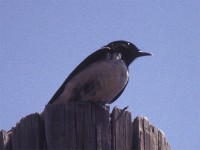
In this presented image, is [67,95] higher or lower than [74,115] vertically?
higher

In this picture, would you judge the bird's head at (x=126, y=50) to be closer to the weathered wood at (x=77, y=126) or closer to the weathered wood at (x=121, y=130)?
the weathered wood at (x=121, y=130)

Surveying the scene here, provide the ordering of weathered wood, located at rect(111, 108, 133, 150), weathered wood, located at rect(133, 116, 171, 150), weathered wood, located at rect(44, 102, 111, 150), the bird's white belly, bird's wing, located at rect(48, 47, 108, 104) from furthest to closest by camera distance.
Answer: bird's wing, located at rect(48, 47, 108, 104), the bird's white belly, weathered wood, located at rect(133, 116, 171, 150), weathered wood, located at rect(111, 108, 133, 150), weathered wood, located at rect(44, 102, 111, 150)

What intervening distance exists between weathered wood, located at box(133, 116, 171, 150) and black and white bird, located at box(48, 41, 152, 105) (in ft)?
4.75

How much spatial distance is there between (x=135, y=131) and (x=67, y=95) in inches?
70.7

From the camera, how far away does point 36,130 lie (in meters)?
4.01

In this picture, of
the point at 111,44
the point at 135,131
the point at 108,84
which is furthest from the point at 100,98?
the point at 135,131

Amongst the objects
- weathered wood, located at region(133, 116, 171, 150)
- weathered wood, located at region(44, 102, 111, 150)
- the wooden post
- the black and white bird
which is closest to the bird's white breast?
the black and white bird

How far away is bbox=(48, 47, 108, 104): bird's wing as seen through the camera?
5895mm

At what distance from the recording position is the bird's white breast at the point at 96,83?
5.77m

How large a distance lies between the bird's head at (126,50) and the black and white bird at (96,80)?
1.39 ft

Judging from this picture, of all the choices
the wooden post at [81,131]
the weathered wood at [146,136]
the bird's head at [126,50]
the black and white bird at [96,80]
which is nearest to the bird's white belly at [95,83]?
the black and white bird at [96,80]

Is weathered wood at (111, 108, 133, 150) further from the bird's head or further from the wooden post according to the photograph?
the bird's head

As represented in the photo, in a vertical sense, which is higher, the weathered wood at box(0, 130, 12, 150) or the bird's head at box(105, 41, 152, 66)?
the bird's head at box(105, 41, 152, 66)

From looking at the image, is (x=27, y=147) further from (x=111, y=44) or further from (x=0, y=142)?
(x=111, y=44)
